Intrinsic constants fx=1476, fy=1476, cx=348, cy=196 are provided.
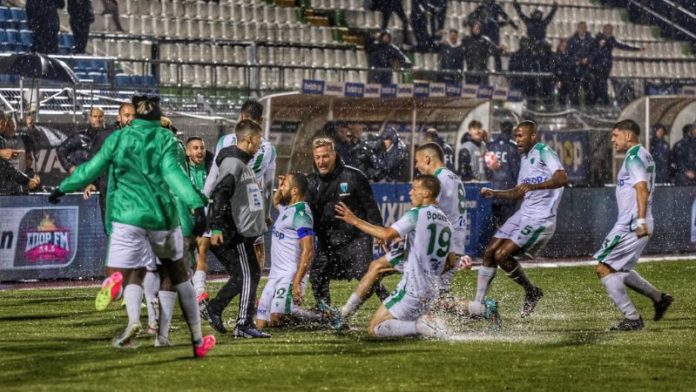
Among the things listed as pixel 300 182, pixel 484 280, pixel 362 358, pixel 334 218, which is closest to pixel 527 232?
pixel 484 280

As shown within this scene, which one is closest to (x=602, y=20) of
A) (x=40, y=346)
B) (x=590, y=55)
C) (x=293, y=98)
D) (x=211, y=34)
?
(x=590, y=55)

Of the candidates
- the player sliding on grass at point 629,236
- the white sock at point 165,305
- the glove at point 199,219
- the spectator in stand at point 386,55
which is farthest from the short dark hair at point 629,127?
the spectator in stand at point 386,55

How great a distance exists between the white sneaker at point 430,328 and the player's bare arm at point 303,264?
1.44m

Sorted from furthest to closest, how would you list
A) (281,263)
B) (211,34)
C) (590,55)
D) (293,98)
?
1. (590,55)
2. (211,34)
3. (293,98)
4. (281,263)

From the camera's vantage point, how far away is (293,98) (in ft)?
77.1

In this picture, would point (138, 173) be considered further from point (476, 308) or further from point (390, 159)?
point (390, 159)

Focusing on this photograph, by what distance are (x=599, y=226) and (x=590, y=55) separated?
998 cm

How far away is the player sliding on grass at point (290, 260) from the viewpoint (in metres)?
13.8

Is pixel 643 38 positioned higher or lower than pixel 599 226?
higher

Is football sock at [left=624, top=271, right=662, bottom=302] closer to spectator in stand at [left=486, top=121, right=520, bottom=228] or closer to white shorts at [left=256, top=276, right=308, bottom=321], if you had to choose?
white shorts at [left=256, top=276, right=308, bottom=321]

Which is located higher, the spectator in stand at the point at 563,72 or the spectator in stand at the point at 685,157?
the spectator in stand at the point at 563,72

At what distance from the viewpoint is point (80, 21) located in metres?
27.0

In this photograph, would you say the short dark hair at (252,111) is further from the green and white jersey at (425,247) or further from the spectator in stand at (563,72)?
the spectator in stand at (563,72)

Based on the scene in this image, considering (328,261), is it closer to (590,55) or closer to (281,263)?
(281,263)
